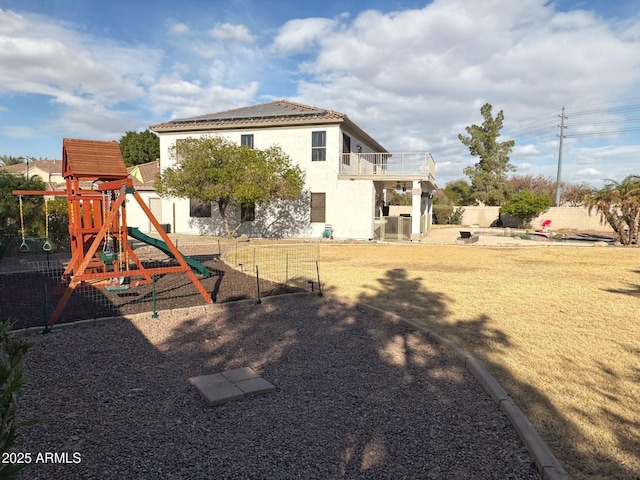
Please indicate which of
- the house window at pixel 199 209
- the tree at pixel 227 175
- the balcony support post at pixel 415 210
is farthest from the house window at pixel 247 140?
the balcony support post at pixel 415 210

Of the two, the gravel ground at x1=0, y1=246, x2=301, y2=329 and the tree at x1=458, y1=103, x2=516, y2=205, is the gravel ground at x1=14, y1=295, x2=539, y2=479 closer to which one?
the gravel ground at x1=0, y1=246, x2=301, y2=329

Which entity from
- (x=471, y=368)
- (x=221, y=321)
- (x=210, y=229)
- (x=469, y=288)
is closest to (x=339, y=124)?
(x=210, y=229)

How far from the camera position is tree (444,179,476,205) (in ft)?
151

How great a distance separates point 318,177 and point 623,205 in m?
14.7

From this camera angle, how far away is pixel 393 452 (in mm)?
3279

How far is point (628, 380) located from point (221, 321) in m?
5.60

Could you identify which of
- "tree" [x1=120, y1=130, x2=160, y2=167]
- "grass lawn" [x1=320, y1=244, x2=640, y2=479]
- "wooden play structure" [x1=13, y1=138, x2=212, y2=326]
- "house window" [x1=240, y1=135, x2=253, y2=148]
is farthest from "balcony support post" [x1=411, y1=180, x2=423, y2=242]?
Answer: "tree" [x1=120, y1=130, x2=160, y2=167]

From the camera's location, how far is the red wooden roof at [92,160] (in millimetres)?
7820

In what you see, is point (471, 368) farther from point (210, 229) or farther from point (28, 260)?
point (210, 229)

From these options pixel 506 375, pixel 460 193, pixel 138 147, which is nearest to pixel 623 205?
pixel 506 375

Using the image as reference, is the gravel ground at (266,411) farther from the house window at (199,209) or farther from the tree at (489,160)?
the tree at (489,160)

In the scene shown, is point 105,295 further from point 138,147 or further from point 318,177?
point 138,147

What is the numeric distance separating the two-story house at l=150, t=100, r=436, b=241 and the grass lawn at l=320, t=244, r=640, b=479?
7197 mm

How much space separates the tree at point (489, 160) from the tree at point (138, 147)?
3613cm
